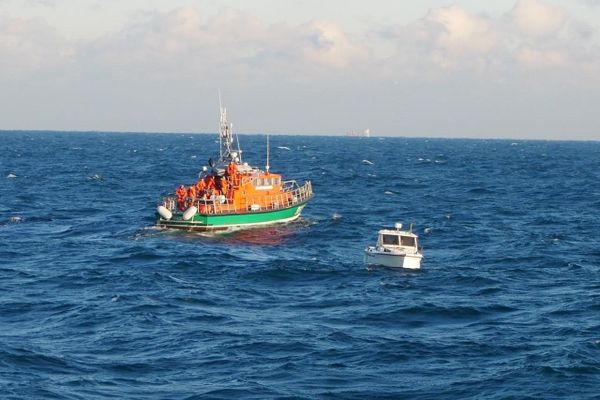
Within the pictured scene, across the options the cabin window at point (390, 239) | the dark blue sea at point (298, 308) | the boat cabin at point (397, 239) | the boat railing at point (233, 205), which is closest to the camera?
the dark blue sea at point (298, 308)

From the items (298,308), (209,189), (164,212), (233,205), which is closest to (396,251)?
(298,308)

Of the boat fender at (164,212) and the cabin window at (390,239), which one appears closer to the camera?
the cabin window at (390,239)

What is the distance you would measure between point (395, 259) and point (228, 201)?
18492 millimetres

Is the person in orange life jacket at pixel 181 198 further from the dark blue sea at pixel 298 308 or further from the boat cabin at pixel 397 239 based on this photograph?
the boat cabin at pixel 397 239

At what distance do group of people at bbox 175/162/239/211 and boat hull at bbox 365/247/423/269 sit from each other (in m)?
16.8

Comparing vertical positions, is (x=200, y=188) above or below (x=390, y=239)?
above

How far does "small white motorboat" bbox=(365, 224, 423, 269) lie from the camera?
50.3m

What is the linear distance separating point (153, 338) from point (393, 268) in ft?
60.0

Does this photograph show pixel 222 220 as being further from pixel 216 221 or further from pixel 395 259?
pixel 395 259

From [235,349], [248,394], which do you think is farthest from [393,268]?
[248,394]

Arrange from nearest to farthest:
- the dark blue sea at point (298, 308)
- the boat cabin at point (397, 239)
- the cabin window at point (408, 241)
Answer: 1. the dark blue sea at point (298, 308)
2. the boat cabin at point (397, 239)
3. the cabin window at point (408, 241)

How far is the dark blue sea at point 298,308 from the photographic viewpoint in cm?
3084

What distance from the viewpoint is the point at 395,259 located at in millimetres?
50531

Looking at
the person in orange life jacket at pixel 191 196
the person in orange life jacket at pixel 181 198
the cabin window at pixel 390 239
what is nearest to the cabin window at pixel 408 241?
the cabin window at pixel 390 239
